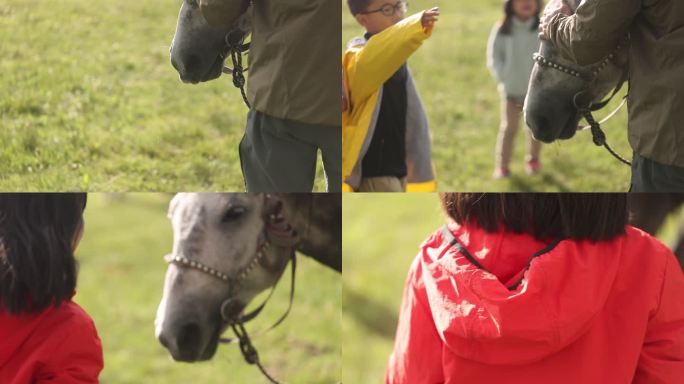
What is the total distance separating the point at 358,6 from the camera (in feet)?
12.1

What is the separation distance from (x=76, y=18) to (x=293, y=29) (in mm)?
2582

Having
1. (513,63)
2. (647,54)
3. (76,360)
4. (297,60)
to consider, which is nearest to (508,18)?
(513,63)

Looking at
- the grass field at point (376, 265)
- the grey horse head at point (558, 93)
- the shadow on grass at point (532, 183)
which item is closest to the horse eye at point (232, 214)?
the grey horse head at point (558, 93)

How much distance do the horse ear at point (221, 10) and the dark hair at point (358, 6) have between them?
53 cm

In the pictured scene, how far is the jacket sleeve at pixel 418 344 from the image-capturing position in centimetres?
296

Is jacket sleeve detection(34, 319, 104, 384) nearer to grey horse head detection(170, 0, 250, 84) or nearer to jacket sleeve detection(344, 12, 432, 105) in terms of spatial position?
grey horse head detection(170, 0, 250, 84)

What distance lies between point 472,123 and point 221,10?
126 inches

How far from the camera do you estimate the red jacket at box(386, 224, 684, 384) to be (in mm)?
2793

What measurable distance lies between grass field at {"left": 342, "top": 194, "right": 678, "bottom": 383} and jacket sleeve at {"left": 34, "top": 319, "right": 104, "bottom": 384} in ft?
5.70

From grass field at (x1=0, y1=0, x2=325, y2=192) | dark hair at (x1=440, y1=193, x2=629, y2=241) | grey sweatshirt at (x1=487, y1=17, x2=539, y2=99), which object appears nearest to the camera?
dark hair at (x1=440, y1=193, x2=629, y2=241)

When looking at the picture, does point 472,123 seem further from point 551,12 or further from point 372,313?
point 551,12

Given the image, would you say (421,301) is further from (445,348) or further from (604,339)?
(604,339)

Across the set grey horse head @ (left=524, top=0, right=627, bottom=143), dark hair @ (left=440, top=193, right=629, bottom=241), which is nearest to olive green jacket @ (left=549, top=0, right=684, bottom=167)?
grey horse head @ (left=524, top=0, right=627, bottom=143)

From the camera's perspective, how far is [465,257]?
293cm
